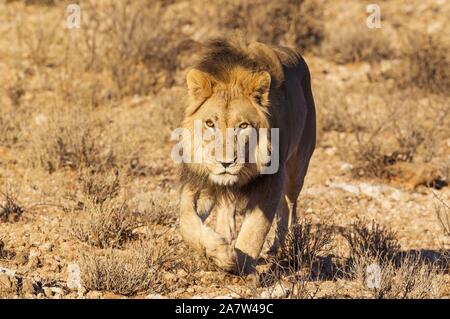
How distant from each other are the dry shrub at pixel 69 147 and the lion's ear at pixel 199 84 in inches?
127

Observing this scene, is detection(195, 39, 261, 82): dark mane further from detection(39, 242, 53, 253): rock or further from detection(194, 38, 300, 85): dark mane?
detection(39, 242, 53, 253): rock

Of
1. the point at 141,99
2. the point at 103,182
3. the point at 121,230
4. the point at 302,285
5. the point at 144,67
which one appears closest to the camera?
the point at 302,285

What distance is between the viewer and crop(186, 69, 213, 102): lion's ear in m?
5.79

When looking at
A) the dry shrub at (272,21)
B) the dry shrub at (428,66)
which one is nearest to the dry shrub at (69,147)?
the dry shrub at (272,21)

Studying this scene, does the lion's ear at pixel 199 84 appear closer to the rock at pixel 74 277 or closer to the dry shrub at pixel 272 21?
the rock at pixel 74 277

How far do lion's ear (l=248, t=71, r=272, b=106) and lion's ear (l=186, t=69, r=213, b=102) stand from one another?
281 millimetres

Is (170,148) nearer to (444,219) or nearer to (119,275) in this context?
(444,219)

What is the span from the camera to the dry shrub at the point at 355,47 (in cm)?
1401

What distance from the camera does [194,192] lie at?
19.9 feet

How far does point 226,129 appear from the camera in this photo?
5.61 metres

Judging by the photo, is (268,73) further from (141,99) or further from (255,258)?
(141,99)

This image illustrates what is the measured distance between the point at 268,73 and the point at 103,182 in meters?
2.72

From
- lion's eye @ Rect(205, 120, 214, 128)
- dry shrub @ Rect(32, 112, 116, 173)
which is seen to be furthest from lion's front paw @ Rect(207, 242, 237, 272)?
dry shrub @ Rect(32, 112, 116, 173)

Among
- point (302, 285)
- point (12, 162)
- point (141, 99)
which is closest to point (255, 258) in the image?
point (302, 285)
